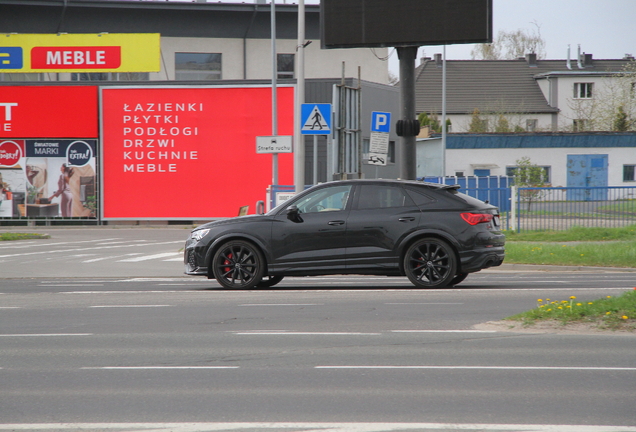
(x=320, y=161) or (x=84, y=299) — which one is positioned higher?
(x=320, y=161)

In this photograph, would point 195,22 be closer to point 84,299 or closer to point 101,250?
point 101,250

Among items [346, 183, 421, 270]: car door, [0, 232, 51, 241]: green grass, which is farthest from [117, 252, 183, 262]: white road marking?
[346, 183, 421, 270]: car door

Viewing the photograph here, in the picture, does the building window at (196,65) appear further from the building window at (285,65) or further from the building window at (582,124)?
the building window at (582,124)

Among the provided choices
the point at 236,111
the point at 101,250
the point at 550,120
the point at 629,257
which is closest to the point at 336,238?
Answer: the point at 629,257

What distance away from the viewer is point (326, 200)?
41.0 ft

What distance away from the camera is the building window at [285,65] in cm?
4194

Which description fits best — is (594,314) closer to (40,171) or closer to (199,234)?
(199,234)

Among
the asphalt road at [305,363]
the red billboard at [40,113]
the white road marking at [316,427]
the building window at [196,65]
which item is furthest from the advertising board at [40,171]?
the white road marking at [316,427]

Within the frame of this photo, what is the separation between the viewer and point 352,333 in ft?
27.8

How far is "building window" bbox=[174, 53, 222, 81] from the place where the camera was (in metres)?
41.2

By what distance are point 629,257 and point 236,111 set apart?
20.1m

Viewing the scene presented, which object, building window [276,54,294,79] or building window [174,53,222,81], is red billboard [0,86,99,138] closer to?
building window [174,53,222,81]

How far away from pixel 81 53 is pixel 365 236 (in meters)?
24.7

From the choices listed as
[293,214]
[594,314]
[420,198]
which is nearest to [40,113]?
[293,214]
